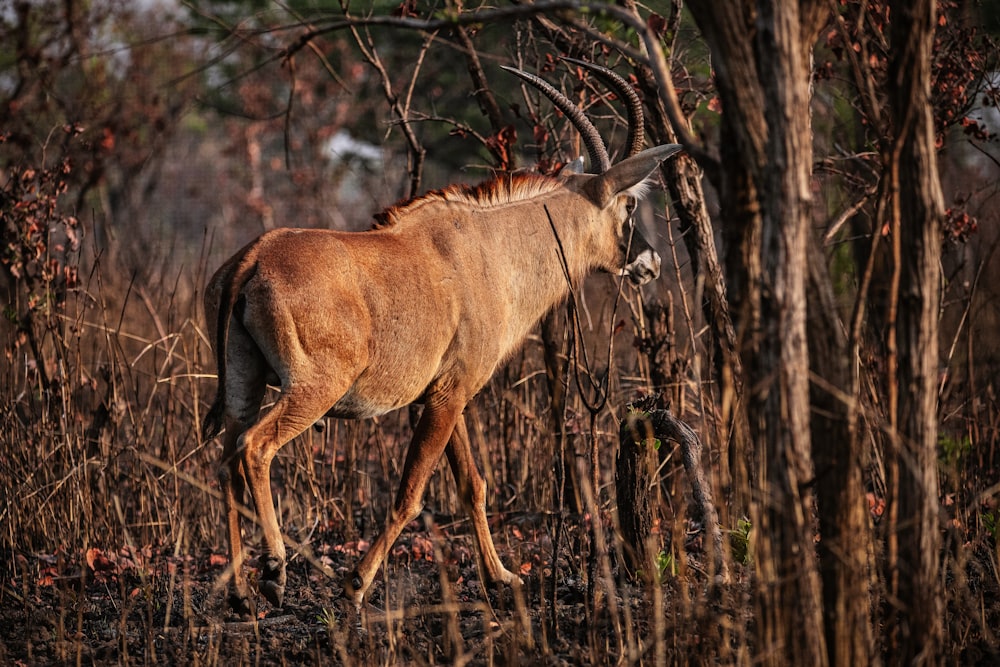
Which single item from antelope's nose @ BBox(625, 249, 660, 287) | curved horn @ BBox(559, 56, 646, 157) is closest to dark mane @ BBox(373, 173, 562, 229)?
curved horn @ BBox(559, 56, 646, 157)

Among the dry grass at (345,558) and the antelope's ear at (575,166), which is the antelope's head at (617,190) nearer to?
the antelope's ear at (575,166)

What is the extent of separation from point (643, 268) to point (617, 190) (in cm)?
48

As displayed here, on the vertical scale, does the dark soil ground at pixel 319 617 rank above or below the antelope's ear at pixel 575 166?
below

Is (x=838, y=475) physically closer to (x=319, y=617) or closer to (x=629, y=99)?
(x=319, y=617)

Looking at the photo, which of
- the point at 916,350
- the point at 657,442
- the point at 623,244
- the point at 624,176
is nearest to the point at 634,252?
the point at 623,244

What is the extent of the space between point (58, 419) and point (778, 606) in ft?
15.1

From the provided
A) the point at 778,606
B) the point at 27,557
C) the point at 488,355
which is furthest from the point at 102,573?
the point at 778,606

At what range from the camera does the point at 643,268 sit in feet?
20.5

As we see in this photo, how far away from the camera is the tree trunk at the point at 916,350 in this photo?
3.03 m

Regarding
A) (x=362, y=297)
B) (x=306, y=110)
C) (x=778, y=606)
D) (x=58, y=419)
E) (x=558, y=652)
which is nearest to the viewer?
(x=778, y=606)

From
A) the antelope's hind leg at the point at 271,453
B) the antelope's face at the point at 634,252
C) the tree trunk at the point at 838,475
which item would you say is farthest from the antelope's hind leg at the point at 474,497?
the tree trunk at the point at 838,475

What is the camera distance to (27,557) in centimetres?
557

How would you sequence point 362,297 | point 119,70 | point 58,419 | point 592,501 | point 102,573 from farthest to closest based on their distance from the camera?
point 119,70 → point 58,419 → point 102,573 → point 362,297 → point 592,501

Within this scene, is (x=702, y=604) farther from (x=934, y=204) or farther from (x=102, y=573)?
(x=102, y=573)
